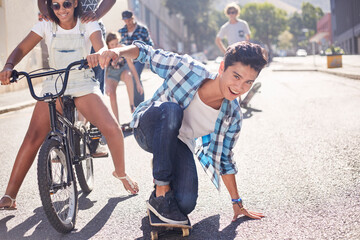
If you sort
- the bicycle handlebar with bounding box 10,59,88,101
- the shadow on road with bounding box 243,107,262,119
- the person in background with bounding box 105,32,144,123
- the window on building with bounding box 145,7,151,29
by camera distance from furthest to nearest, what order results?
the window on building with bounding box 145,7,151,29
the shadow on road with bounding box 243,107,262,119
the person in background with bounding box 105,32,144,123
the bicycle handlebar with bounding box 10,59,88,101

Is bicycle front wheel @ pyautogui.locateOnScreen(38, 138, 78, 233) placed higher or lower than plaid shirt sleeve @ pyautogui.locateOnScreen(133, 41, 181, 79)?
lower

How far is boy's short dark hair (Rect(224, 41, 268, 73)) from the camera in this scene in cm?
324

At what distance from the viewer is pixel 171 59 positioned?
3477 mm

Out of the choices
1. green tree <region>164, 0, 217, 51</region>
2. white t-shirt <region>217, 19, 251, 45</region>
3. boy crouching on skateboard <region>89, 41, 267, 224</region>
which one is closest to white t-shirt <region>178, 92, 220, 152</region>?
boy crouching on skateboard <region>89, 41, 267, 224</region>

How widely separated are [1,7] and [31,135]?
4242 mm

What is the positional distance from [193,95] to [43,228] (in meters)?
1.37

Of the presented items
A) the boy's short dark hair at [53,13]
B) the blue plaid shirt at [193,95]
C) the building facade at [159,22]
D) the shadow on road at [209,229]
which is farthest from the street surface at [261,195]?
the building facade at [159,22]

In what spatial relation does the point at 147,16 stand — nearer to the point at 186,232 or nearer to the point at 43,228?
the point at 43,228

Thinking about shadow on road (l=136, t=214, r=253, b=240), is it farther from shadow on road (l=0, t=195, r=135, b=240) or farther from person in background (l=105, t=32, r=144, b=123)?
person in background (l=105, t=32, r=144, b=123)

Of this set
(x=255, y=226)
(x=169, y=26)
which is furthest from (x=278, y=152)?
(x=169, y=26)

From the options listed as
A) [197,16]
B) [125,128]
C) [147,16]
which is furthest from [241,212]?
Answer: [197,16]

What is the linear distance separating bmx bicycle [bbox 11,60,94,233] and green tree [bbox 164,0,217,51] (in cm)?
7274

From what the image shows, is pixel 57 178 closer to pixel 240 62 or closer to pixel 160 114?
pixel 160 114

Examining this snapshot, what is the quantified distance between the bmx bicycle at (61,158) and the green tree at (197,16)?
72740 mm
